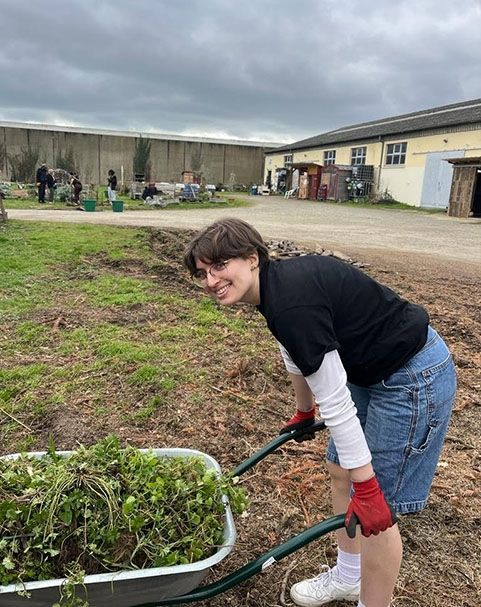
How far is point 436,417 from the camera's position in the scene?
1.81 meters

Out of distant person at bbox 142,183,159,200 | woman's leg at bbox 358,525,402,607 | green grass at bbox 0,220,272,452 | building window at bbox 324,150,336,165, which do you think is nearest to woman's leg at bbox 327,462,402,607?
woman's leg at bbox 358,525,402,607

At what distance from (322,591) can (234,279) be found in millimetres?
1428

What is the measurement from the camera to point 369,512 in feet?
5.21

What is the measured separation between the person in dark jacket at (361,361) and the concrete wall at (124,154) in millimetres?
37716

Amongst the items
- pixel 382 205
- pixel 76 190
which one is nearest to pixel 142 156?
pixel 382 205

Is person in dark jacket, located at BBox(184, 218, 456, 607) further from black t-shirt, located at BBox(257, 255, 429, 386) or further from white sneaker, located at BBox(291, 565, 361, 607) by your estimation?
white sneaker, located at BBox(291, 565, 361, 607)

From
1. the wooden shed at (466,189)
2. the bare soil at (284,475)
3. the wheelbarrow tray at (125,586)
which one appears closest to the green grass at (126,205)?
the wooden shed at (466,189)

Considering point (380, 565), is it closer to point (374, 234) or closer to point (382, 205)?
point (374, 234)

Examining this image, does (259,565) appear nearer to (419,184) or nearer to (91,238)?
(91,238)

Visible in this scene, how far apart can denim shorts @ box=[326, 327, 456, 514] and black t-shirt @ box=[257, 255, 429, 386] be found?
0.06 meters

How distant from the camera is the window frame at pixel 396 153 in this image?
1209 inches

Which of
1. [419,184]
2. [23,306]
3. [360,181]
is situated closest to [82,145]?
[360,181]

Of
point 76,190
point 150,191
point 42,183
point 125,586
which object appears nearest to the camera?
point 125,586

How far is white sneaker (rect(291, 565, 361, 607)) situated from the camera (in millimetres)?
2189
